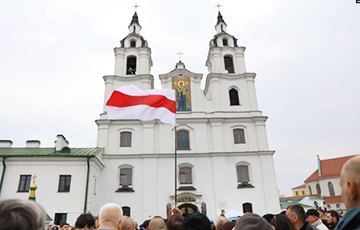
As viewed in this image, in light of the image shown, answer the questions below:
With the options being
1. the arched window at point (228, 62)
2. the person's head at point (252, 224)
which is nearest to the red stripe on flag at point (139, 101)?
the person's head at point (252, 224)

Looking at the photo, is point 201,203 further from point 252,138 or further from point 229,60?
point 229,60

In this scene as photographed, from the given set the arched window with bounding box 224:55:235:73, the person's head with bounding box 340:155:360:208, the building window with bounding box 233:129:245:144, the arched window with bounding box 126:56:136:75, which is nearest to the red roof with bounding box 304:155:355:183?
the arched window with bounding box 224:55:235:73

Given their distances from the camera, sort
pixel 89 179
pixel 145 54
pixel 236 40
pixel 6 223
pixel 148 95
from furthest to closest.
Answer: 1. pixel 236 40
2. pixel 145 54
3. pixel 89 179
4. pixel 148 95
5. pixel 6 223

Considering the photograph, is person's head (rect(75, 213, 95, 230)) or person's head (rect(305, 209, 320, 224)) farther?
person's head (rect(305, 209, 320, 224))

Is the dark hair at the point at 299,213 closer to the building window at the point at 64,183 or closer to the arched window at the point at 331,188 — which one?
the building window at the point at 64,183

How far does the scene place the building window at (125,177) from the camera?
862 inches

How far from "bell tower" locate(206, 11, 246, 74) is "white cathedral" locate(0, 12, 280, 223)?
3.05 ft

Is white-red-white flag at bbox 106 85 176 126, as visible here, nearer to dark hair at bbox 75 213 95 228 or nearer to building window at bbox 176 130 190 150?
dark hair at bbox 75 213 95 228

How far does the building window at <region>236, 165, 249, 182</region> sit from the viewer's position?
72.7 feet

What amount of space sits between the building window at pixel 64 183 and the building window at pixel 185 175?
8787mm

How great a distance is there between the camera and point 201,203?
68.4 ft

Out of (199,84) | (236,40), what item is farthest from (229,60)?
(199,84)

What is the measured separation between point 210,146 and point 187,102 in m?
4.74

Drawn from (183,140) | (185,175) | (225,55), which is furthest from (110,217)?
(225,55)
